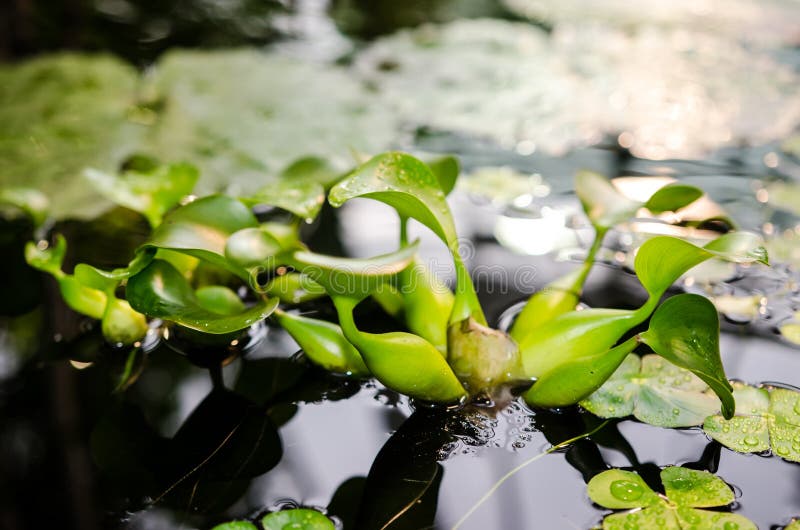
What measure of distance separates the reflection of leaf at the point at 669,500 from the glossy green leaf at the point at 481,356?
20cm

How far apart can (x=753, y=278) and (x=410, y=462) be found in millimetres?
883

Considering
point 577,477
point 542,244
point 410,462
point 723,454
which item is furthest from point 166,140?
A: point 723,454

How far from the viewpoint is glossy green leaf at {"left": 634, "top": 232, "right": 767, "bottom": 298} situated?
763 mm

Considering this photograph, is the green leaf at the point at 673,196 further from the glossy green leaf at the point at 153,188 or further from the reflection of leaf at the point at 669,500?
the glossy green leaf at the point at 153,188

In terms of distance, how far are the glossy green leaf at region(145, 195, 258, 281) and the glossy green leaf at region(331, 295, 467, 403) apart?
203mm

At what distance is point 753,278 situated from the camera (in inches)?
52.4

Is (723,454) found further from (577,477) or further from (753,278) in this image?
(753,278)

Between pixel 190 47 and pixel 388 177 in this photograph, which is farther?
pixel 190 47

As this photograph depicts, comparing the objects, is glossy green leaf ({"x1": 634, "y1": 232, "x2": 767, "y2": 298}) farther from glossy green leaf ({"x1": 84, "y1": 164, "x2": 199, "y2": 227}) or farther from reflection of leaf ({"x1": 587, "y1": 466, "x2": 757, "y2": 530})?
glossy green leaf ({"x1": 84, "y1": 164, "x2": 199, "y2": 227})

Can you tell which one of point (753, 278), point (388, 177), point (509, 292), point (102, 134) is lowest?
point (102, 134)

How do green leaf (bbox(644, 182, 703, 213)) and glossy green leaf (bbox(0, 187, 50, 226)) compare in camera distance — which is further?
glossy green leaf (bbox(0, 187, 50, 226))

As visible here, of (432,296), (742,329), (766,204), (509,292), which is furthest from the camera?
(766,204)

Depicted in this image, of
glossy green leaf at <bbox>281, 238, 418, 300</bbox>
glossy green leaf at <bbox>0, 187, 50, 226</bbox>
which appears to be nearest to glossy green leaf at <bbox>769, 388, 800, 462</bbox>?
glossy green leaf at <bbox>281, 238, 418, 300</bbox>

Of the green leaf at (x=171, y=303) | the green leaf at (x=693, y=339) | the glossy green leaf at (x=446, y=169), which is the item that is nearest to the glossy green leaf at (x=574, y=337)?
the green leaf at (x=693, y=339)
